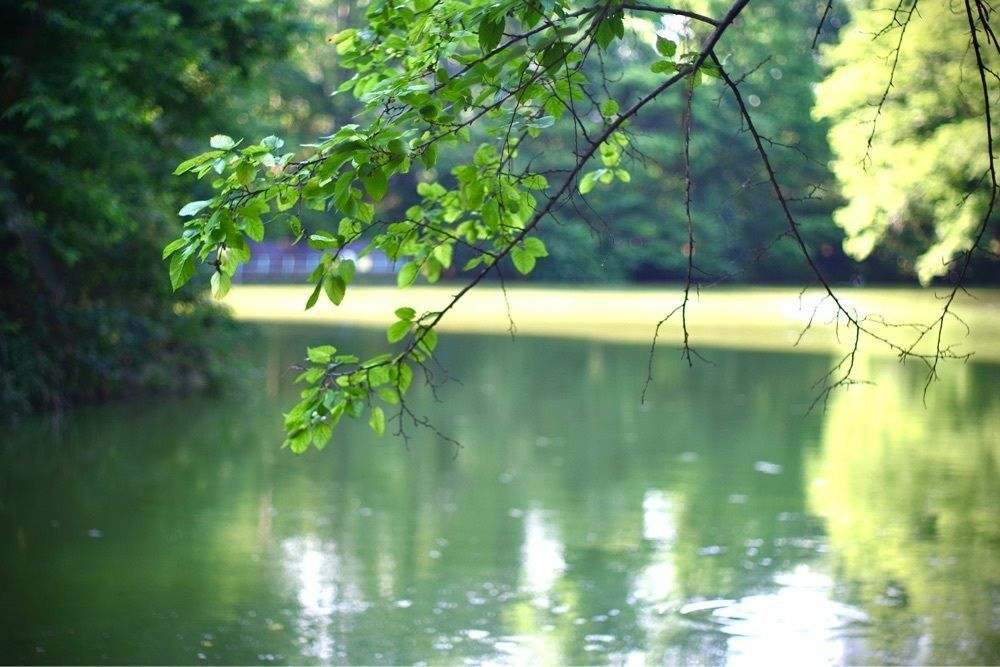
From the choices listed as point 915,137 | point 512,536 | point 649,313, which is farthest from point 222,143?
point 649,313

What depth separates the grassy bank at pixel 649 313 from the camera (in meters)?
22.9

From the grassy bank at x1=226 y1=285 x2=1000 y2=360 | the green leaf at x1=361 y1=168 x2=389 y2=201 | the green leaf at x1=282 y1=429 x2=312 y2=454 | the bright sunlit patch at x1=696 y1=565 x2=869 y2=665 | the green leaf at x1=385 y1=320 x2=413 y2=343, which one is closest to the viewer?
the green leaf at x1=361 y1=168 x2=389 y2=201

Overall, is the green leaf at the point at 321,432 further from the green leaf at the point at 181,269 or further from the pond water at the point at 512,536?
the pond water at the point at 512,536

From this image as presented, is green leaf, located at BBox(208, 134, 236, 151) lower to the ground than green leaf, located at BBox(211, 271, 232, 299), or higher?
higher

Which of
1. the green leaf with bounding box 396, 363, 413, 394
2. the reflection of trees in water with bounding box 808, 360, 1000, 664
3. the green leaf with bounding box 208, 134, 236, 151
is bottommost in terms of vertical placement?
the reflection of trees in water with bounding box 808, 360, 1000, 664

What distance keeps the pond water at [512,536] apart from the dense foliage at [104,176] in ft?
1.86

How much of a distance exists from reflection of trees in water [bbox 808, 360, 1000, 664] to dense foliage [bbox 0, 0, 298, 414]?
6.23 meters

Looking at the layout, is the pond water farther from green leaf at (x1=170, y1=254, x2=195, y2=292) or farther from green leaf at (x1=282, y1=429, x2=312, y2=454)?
green leaf at (x1=170, y1=254, x2=195, y2=292)

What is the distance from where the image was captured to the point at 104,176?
489 inches

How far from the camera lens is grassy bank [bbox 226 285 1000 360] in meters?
22.9

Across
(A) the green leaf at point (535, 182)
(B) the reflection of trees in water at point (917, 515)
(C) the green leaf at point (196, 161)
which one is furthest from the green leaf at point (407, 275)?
(B) the reflection of trees in water at point (917, 515)

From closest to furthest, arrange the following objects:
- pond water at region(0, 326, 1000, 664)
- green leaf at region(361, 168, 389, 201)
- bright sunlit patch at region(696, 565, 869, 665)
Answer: green leaf at region(361, 168, 389, 201)
bright sunlit patch at region(696, 565, 869, 665)
pond water at region(0, 326, 1000, 664)

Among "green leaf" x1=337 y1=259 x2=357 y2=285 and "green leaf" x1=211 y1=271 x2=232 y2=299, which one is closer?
"green leaf" x1=211 y1=271 x2=232 y2=299

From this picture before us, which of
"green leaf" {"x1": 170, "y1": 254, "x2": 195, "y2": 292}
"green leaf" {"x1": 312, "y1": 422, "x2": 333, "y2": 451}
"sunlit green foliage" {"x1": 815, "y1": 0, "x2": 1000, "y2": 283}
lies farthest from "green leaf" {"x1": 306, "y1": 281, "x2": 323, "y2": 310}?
"sunlit green foliage" {"x1": 815, "y1": 0, "x2": 1000, "y2": 283}
